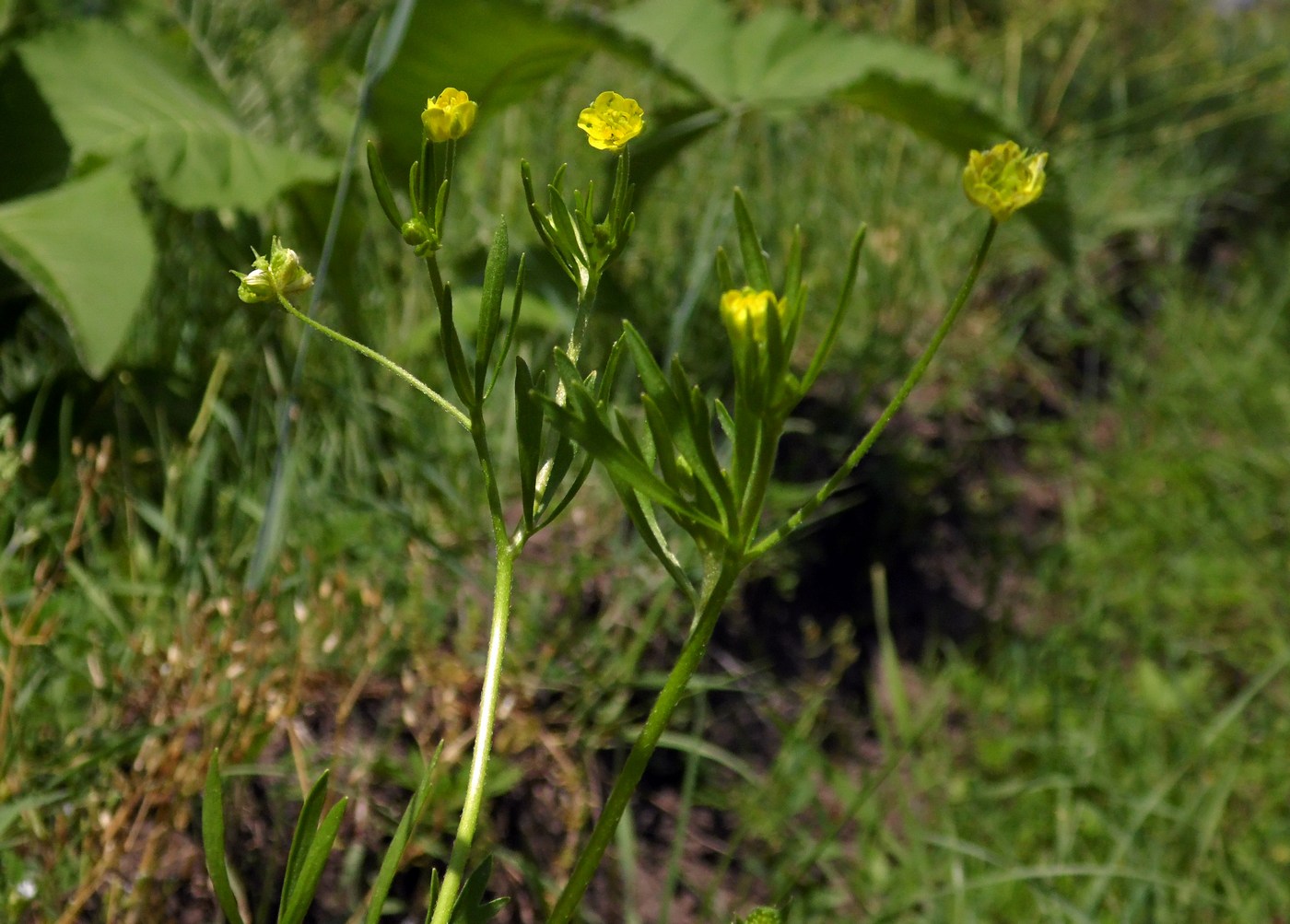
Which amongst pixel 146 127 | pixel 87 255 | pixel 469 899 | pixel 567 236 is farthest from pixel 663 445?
pixel 146 127

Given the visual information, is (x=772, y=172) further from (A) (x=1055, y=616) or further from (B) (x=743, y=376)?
(B) (x=743, y=376)

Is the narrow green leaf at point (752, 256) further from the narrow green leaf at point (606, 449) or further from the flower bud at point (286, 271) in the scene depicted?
the flower bud at point (286, 271)

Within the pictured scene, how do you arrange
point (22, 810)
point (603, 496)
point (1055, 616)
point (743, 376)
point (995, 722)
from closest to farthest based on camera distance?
1. point (743, 376)
2. point (22, 810)
3. point (603, 496)
4. point (995, 722)
5. point (1055, 616)

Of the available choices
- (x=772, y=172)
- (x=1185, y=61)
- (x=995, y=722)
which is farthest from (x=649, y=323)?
(x=1185, y=61)

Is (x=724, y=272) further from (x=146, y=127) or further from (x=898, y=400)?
(x=146, y=127)

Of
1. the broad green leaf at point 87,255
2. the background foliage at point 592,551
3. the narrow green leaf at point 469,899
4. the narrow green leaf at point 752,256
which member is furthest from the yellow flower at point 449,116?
the broad green leaf at point 87,255

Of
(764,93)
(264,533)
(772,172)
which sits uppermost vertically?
(764,93)

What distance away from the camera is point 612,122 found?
0.61 metres

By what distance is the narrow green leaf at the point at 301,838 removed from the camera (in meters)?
0.60

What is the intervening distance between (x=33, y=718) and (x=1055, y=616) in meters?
1.69

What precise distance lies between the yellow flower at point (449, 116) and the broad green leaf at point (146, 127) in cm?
102

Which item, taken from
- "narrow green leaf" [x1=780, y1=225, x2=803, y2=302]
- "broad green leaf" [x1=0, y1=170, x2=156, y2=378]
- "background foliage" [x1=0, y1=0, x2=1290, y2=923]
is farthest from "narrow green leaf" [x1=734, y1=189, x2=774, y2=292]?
"broad green leaf" [x1=0, y1=170, x2=156, y2=378]

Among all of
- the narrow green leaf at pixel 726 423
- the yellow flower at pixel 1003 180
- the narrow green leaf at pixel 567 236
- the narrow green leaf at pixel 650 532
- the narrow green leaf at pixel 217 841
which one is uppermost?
the yellow flower at pixel 1003 180

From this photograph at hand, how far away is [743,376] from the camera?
554mm
